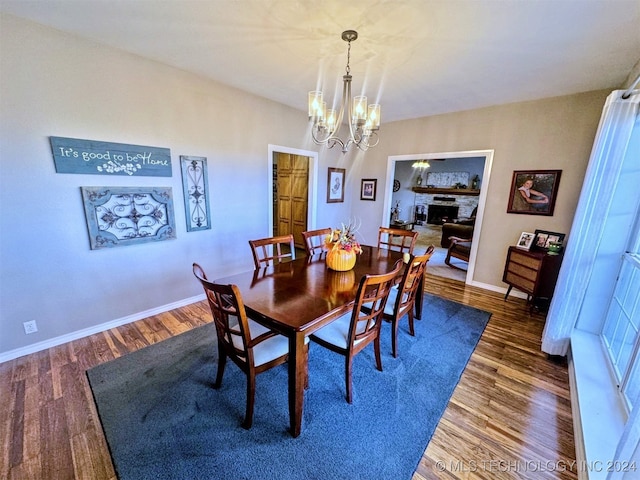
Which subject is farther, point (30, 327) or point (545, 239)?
point (545, 239)

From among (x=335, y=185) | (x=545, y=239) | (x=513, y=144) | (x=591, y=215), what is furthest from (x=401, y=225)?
(x=591, y=215)

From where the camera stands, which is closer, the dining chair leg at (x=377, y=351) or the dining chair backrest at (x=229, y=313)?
the dining chair backrest at (x=229, y=313)

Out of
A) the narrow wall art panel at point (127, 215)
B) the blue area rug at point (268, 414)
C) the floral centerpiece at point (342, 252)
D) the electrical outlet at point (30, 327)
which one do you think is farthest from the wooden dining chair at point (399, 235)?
the electrical outlet at point (30, 327)

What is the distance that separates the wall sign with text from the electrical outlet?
1.32m

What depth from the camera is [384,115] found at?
4.08m

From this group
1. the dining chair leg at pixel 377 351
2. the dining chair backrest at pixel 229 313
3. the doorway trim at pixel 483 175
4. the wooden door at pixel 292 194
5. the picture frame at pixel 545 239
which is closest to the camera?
the dining chair backrest at pixel 229 313

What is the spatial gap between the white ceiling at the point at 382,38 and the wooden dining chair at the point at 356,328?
174cm

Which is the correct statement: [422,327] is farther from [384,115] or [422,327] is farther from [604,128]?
[384,115]

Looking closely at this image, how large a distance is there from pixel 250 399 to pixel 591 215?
9.34 feet

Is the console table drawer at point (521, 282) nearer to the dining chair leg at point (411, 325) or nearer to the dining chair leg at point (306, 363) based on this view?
the dining chair leg at point (411, 325)

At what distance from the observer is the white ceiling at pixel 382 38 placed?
163 centimetres

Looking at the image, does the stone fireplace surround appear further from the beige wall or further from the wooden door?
the wooden door

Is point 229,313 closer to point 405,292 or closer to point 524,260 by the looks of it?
point 405,292

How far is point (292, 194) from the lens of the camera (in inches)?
209
